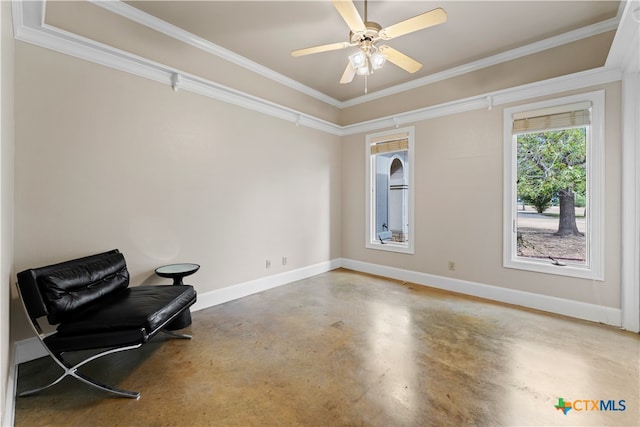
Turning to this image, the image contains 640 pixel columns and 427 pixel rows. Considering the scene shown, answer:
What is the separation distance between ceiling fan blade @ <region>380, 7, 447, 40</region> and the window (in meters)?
2.32

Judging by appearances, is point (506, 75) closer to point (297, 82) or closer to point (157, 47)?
point (297, 82)

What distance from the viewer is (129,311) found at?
197 cm

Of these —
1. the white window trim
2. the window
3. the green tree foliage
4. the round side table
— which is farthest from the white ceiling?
the round side table

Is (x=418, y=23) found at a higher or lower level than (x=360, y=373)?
higher

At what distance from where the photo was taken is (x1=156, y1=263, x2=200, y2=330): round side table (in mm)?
2717

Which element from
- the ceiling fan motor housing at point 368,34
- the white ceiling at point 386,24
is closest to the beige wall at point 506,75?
the white ceiling at point 386,24

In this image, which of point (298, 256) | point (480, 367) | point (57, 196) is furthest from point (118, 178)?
point (480, 367)

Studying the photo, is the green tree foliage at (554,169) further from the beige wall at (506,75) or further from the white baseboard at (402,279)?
the white baseboard at (402,279)

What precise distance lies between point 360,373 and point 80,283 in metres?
2.23

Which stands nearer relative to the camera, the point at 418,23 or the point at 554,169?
the point at 418,23

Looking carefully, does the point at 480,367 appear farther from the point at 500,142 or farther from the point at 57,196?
the point at 57,196

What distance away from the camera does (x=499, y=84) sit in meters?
3.56

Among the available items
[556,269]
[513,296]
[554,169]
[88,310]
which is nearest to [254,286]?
[88,310]

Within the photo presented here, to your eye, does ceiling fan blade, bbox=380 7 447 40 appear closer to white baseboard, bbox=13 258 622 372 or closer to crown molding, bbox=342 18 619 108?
crown molding, bbox=342 18 619 108
